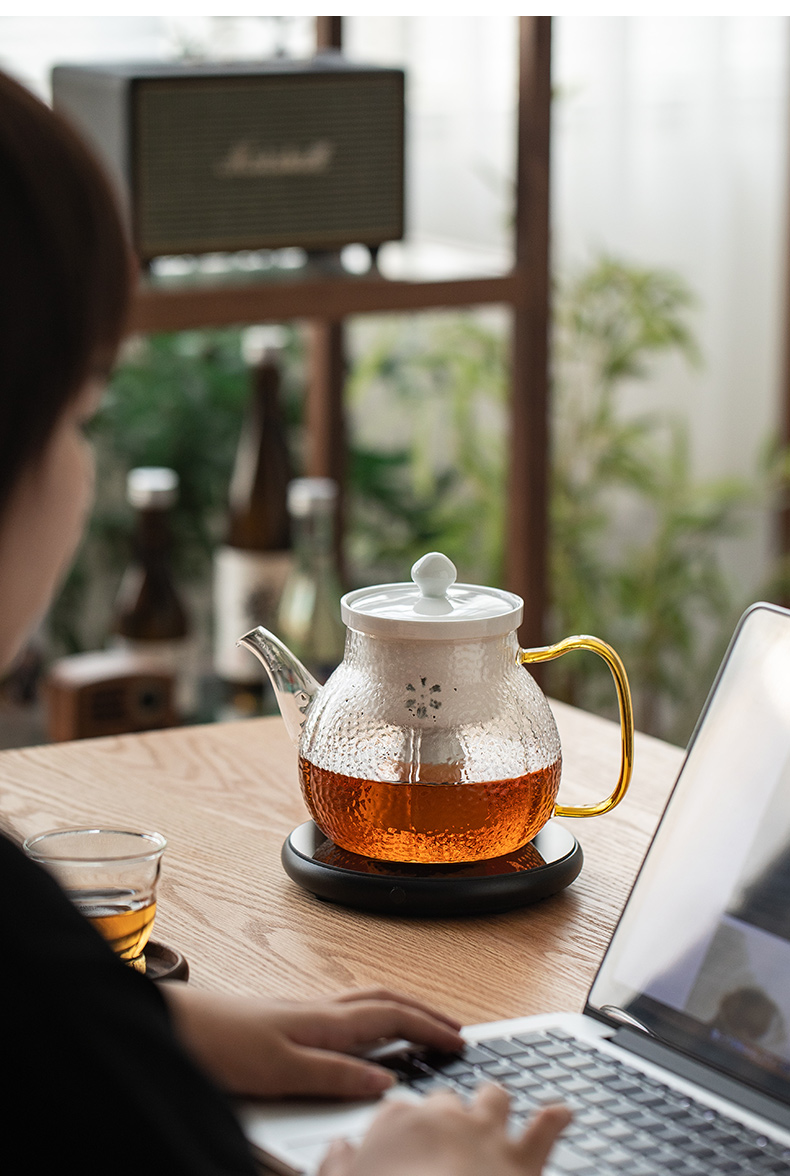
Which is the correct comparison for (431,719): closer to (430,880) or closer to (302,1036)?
(430,880)

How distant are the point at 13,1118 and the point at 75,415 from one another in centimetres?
25

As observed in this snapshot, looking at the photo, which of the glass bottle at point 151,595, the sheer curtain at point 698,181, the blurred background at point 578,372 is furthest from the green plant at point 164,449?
the sheer curtain at point 698,181

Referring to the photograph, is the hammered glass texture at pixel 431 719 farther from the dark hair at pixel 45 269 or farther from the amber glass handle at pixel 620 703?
the dark hair at pixel 45 269

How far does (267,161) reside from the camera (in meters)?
1.74

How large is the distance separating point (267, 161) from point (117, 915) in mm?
1175

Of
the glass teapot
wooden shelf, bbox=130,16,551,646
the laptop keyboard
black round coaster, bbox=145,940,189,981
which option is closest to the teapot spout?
the glass teapot

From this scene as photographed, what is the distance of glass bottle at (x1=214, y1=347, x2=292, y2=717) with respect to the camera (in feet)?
6.48

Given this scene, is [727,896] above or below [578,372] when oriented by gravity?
below

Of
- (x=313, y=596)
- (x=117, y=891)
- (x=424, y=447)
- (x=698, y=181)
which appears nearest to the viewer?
(x=117, y=891)

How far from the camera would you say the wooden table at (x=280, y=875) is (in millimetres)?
808

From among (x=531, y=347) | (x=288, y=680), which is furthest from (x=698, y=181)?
(x=288, y=680)

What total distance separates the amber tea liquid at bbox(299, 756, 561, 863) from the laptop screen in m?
0.10

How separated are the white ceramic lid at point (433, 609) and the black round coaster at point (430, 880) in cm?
13

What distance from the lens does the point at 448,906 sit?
0.87 meters
